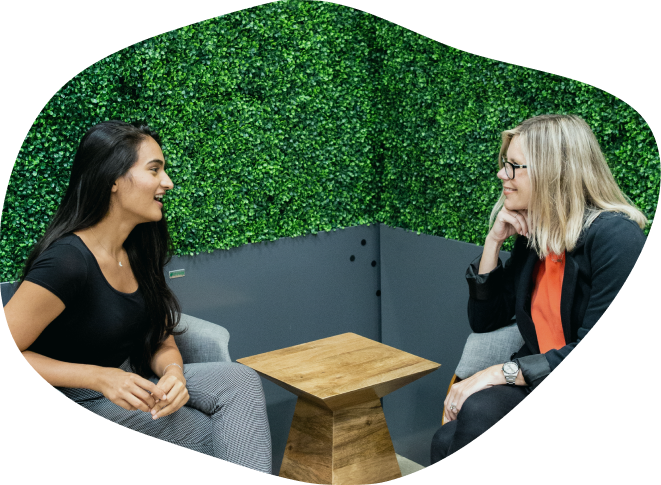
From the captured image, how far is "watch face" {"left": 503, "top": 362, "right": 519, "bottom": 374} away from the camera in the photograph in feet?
8.62

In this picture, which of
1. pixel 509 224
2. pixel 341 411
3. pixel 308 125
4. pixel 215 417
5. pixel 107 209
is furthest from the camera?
pixel 308 125

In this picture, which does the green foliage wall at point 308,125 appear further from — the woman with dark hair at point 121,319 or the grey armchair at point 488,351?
the grey armchair at point 488,351

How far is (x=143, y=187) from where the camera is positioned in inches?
106

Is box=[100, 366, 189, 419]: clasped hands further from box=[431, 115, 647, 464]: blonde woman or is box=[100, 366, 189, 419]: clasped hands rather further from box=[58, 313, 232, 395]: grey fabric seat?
box=[431, 115, 647, 464]: blonde woman

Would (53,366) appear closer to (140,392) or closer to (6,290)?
(140,392)

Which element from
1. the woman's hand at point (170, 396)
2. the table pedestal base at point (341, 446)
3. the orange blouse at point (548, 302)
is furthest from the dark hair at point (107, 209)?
the orange blouse at point (548, 302)

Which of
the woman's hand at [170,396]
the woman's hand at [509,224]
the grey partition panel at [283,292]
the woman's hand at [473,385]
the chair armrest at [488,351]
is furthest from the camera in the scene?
the grey partition panel at [283,292]

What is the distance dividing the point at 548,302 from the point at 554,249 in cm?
26

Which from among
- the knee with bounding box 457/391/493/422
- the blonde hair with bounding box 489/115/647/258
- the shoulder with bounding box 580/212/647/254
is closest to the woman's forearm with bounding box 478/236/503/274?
the blonde hair with bounding box 489/115/647/258

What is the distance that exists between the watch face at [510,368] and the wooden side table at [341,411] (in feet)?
1.67

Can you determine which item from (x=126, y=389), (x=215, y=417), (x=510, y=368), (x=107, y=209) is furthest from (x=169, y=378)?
(x=510, y=368)

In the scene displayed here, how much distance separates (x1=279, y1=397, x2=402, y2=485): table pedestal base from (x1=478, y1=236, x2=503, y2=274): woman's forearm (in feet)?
2.33

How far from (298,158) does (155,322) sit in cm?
153

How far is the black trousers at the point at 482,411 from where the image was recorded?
2.56m
